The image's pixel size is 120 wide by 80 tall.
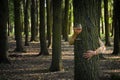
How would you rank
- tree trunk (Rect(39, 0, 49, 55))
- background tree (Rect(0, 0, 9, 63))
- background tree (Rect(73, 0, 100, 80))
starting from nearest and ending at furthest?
background tree (Rect(73, 0, 100, 80))
background tree (Rect(0, 0, 9, 63))
tree trunk (Rect(39, 0, 49, 55))

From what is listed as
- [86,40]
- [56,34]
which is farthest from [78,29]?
[56,34]

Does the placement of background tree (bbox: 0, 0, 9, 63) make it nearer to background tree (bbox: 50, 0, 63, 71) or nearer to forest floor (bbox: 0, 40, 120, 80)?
forest floor (bbox: 0, 40, 120, 80)

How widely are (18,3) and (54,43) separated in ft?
31.4

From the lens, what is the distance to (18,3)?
24312 mm

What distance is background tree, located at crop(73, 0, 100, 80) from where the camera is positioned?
6.02m

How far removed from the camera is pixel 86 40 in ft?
19.8

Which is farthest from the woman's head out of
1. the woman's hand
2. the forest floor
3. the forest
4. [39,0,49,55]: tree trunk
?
[39,0,49,55]: tree trunk

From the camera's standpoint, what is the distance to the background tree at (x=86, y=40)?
6.02m

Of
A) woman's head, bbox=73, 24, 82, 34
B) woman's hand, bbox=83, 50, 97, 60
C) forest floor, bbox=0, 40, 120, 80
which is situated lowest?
forest floor, bbox=0, 40, 120, 80

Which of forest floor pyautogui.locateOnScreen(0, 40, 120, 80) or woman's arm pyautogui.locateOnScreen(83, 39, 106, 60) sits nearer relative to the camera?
woman's arm pyautogui.locateOnScreen(83, 39, 106, 60)

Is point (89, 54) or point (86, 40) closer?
point (89, 54)

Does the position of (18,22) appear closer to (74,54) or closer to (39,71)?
(39,71)

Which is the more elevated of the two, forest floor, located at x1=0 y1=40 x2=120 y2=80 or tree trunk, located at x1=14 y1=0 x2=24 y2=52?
tree trunk, located at x1=14 y1=0 x2=24 y2=52

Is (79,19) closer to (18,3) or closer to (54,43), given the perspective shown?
(54,43)
